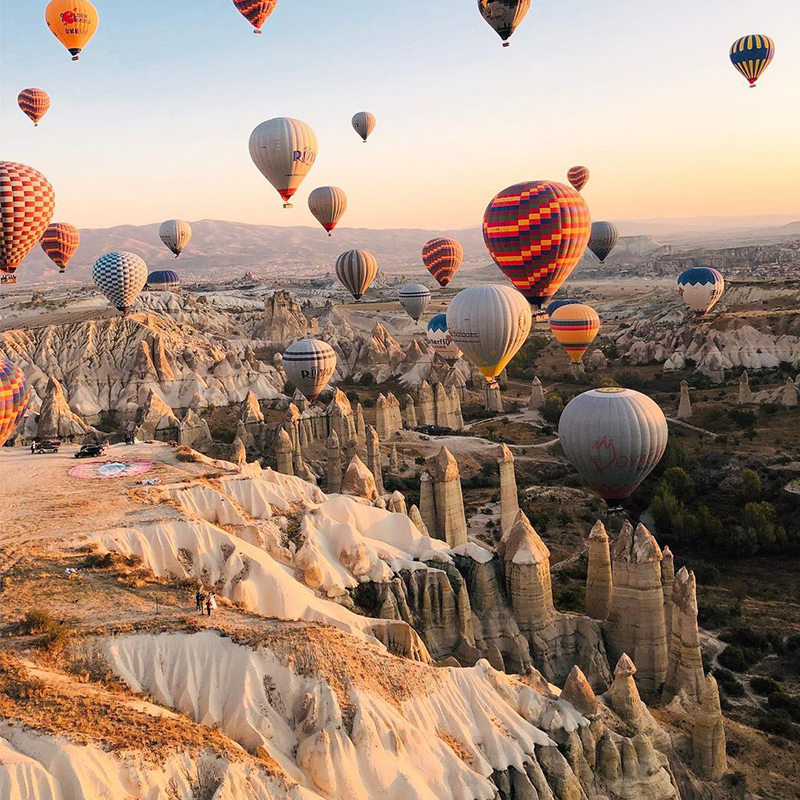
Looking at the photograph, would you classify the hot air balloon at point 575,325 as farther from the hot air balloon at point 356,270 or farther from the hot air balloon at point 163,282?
the hot air balloon at point 163,282

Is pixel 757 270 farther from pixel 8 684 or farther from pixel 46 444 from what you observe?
pixel 8 684

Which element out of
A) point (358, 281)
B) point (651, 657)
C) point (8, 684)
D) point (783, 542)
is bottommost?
point (783, 542)

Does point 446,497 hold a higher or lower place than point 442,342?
lower

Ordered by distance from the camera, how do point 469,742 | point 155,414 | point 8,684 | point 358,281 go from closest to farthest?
1. point 8,684
2. point 469,742
3. point 155,414
4. point 358,281

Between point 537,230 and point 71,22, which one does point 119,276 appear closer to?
point 71,22

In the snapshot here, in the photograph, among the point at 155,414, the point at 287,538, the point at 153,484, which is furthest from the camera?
the point at 155,414

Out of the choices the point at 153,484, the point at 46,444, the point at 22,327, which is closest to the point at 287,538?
the point at 153,484

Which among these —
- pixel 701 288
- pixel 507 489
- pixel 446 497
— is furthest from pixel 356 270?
pixel 446 497
